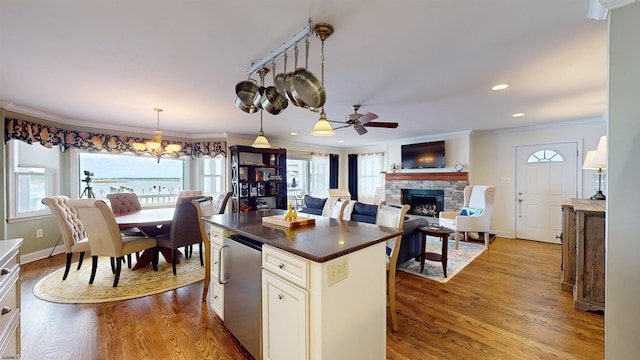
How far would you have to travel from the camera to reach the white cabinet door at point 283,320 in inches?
51.7

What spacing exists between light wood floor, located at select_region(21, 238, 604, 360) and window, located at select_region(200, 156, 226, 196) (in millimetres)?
3090

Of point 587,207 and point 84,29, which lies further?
point 587,207

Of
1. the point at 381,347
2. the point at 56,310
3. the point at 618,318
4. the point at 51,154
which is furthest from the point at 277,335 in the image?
the point at 51,154

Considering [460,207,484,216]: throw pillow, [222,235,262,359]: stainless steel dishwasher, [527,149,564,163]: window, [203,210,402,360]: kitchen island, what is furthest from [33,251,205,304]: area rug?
[527,149,564,163]: window

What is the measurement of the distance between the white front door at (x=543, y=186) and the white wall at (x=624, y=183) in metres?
4.34

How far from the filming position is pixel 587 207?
94.0 inches

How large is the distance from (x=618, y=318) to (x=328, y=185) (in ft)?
21.8

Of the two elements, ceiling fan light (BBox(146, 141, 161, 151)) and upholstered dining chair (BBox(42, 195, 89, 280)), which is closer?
upholstered dining chair (BBox(42, 195, 89, 280))

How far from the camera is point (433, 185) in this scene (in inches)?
231

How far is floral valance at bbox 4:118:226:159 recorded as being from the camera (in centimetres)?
356

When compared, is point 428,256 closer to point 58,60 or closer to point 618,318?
point 618,318

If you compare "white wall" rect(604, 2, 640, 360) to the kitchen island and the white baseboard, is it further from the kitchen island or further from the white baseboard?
the white baseboard

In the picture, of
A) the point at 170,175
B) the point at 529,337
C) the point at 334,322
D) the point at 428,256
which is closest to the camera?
the point at 334,322

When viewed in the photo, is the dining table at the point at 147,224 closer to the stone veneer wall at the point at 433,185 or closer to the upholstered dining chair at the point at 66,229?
the upholstered dining chair at the point at 66,229
